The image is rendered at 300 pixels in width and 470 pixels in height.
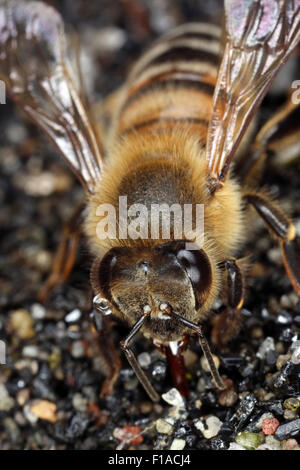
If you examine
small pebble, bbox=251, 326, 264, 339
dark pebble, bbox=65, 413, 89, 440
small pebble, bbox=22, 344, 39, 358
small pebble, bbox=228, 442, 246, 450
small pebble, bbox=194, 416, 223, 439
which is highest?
small pebble, bbox=251, 326, 264, 339

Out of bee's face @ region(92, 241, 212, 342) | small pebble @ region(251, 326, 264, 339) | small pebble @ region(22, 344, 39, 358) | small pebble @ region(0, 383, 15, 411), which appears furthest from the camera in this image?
small pebble @ region(22, 344, 39, 358)

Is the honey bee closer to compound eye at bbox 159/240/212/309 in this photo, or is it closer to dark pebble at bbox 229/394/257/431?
compound eye at bbox 159/240/212/309

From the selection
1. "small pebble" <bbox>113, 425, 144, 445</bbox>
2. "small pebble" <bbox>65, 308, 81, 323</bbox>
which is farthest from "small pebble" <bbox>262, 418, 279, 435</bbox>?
"small pebble" <bbox>65, 308, 81, 323</bbox>

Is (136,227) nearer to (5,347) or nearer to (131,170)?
(131,170)

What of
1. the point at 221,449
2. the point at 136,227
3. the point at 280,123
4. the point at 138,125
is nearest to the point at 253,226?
the point at 280,123

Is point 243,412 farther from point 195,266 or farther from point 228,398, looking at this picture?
point 195,266
